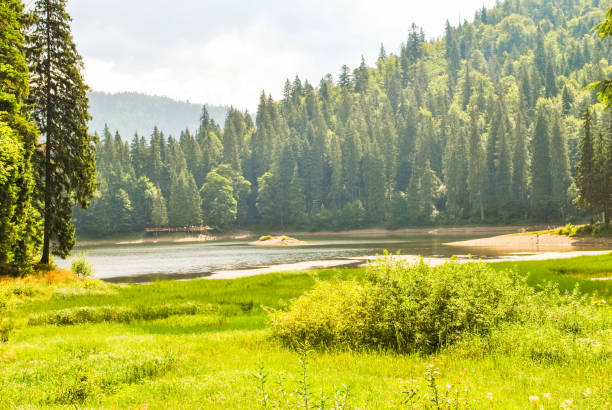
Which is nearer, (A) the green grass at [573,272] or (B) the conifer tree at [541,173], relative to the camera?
(A) the green grass at [573,272]

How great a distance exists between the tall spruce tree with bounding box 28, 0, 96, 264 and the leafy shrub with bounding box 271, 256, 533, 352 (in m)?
28.9

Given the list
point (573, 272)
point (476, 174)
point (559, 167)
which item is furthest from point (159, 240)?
point (573, 272)

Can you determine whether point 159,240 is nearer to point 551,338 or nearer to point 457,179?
point 457,179

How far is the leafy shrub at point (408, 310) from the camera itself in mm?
11016

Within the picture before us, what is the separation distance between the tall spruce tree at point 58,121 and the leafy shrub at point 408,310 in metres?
28.9

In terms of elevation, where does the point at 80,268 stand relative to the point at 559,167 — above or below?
below

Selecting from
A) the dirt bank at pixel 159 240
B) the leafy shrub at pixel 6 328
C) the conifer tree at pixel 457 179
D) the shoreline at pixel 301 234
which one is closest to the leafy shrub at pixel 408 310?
the leafy shrub at pixel 6 328

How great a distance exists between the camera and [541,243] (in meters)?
64.9

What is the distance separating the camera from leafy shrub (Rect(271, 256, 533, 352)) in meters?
Answer: 11.0

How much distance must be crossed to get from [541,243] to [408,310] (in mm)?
62343

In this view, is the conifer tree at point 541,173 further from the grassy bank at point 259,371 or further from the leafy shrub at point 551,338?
the grassy bank at point 259,371

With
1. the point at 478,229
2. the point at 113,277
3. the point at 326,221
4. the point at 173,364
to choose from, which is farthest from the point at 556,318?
the point at 326,221

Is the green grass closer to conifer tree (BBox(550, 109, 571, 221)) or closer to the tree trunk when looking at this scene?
the tree trunk

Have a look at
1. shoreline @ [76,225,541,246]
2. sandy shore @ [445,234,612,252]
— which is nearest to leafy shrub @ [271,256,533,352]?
sandy shore @ [445,234,612,252]
